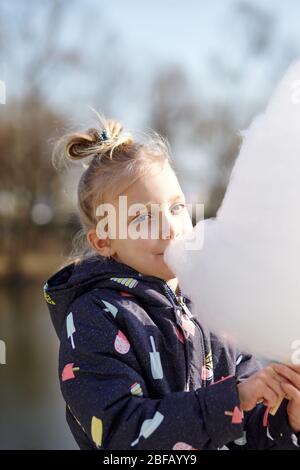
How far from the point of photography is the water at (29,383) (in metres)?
4.11

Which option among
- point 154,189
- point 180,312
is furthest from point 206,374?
point 154,189

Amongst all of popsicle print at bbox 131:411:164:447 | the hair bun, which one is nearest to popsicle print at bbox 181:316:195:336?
popsicle print at bbox 131:411:164:447

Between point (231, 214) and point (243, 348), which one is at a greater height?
point (231, 214)

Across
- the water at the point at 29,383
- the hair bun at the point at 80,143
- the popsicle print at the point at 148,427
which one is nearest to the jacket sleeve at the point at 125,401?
the popsicle print at the point at 148,427

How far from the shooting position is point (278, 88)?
3.43 ft

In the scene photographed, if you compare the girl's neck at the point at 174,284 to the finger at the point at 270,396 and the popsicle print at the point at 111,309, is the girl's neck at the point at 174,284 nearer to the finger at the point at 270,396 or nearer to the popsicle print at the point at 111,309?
the popsicle print at the point at 111,309

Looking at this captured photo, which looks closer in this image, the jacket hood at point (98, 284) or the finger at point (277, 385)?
the finger at point (277, 385)

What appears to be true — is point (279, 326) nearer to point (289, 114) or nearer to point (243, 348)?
point (243, 348)

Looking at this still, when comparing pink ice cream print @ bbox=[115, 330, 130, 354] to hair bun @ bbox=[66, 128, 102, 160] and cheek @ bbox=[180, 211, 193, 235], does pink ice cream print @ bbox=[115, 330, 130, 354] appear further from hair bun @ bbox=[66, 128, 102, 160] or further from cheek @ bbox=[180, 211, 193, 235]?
hair bun @ bbox=[66, 128, 102, 160]

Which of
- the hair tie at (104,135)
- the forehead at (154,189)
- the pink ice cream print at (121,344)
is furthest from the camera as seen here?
the hair tie at (104,135)

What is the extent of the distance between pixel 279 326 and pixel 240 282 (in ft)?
0.29

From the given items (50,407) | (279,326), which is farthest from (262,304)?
(50,407)

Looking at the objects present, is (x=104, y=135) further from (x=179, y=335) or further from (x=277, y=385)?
(x=277, y=385)

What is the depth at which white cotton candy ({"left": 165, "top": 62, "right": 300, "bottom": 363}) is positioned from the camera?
1021mm
